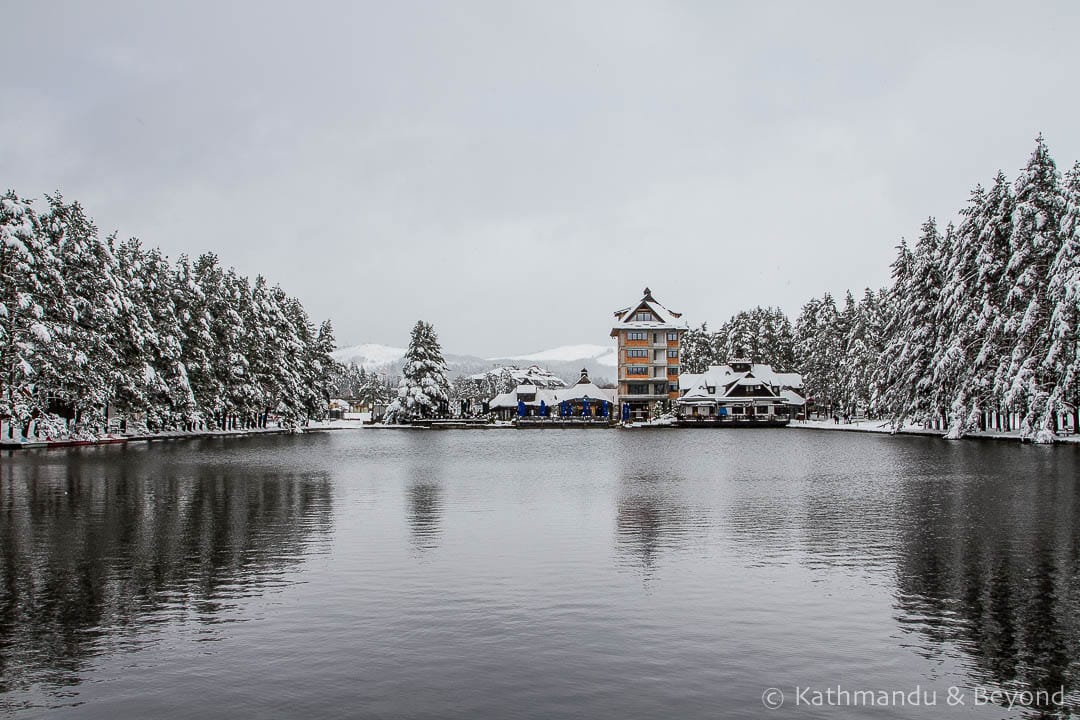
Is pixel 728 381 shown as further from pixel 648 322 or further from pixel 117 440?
pixel 117 440

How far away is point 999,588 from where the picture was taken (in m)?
13.8

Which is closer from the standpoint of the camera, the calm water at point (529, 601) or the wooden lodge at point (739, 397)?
the calm water at point (529, 601)

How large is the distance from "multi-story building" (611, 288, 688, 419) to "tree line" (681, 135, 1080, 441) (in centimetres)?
3580

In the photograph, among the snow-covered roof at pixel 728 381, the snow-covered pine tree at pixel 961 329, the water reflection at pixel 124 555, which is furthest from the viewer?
the snow-covered roof at pixel 728 381

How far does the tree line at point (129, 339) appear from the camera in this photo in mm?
48156

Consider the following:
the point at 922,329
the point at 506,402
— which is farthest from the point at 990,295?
the point at 506,402

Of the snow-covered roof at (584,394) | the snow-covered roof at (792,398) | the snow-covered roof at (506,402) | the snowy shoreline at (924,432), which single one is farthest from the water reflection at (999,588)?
the snow-covered roof at (506,402)

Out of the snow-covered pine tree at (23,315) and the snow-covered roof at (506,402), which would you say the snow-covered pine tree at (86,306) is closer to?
the snow-covered pine tree at (23,315)

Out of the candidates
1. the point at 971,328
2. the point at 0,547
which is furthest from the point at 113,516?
the point at 971,328

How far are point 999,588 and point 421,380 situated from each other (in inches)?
3890

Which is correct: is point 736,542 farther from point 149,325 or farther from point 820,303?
point 820,303

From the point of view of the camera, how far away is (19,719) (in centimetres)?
855

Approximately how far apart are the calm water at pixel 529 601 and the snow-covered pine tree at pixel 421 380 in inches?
3146

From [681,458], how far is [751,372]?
237ft
